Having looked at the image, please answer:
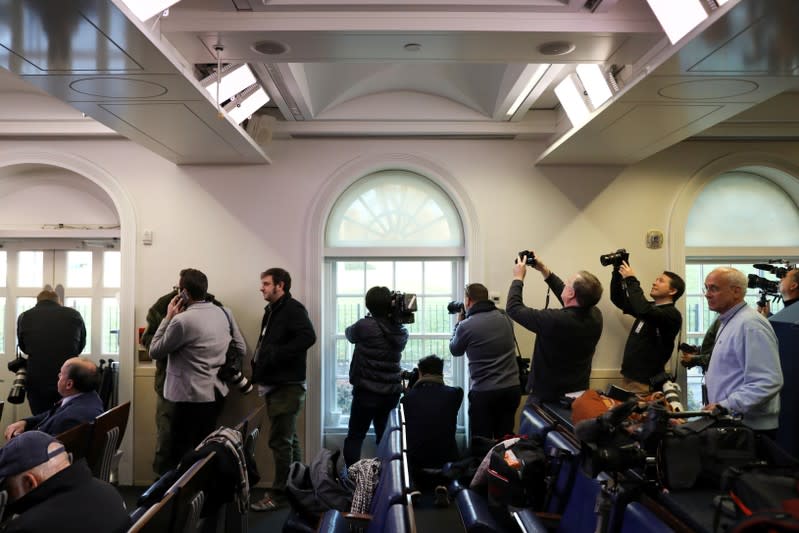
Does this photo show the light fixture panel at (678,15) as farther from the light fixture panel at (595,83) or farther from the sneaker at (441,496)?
the sneaker at (441,496)

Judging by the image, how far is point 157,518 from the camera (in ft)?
4.99

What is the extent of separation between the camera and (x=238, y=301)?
404 cm

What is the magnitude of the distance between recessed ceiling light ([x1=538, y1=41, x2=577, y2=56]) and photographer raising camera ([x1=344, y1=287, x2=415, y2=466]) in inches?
68.3

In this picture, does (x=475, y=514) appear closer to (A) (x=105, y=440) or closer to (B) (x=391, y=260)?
(A) (x=105, y=440)

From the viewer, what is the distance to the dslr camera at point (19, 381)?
3626mm

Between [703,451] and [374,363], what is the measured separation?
222 centimetres

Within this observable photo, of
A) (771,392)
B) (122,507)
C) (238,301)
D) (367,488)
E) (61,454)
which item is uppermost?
(238,301)

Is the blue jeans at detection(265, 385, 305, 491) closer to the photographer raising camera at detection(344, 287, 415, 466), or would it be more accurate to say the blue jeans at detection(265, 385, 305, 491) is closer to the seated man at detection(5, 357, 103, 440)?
the photographer raising camera at detection(344, 287, 415, 466)

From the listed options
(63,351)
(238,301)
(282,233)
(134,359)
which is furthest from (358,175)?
(63,351)

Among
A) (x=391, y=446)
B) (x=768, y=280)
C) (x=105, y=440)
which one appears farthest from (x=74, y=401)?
(x=768, y=280)

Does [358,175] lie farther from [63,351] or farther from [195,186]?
[63,351]

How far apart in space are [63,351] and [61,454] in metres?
2.33

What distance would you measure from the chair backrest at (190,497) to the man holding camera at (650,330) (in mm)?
2620

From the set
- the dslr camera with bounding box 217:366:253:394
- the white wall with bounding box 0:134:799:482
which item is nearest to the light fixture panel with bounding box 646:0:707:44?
the white wall with bounding box 0:134:799:482
